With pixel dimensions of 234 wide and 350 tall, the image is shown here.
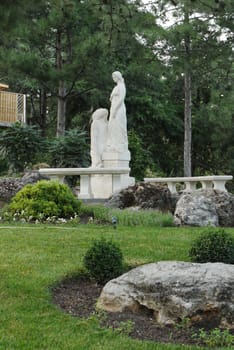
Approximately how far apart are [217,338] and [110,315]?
977 mm

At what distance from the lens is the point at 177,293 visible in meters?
4.25

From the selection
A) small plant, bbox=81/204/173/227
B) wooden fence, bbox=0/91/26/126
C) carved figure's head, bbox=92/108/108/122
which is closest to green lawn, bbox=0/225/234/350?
small plant, bbox=81/204/173/227

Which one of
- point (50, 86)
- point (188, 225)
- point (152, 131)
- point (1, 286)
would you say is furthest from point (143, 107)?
point (1, 286)

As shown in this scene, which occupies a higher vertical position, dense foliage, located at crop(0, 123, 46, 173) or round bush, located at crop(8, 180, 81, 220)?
dense foliage, located at crop(0, 123, 46, 173)

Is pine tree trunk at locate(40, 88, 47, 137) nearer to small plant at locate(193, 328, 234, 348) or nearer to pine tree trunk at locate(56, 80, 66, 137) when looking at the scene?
pine tree trunk at locate(56, 80, 66, 137)

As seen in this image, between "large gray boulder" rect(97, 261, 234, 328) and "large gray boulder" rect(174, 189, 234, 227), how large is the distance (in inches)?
222

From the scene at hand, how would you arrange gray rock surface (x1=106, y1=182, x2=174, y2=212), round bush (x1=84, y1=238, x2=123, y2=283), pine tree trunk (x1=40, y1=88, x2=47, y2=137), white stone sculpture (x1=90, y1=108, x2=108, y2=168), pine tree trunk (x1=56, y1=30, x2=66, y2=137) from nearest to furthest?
round bush (x1=84, y1=238, x2=123, y2=283)
gray rock surface (x1=106, y1=182, x2=174, y2=212)
white stone sculpture (x1=90, y1=108, x2=108, y2=168)
pine tree trunk (x1=56, y1=30, x2=66, y2=137)
pine tree trunk (x1=40, y1=88, x2=47, y2=137)

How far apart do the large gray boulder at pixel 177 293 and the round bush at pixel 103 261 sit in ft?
2.44

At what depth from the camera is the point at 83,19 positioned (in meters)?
19.5

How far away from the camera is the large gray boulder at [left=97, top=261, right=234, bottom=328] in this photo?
4.16m

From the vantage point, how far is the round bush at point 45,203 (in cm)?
1059

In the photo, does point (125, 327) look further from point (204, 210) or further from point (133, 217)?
point (204, 210)

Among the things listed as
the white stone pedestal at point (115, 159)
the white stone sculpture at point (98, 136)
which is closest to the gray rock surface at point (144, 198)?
the white stone pedestal at point (115, 159)

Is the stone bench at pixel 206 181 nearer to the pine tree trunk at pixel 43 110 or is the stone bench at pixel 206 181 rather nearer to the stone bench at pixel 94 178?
the stone bench at pixel 94 178
